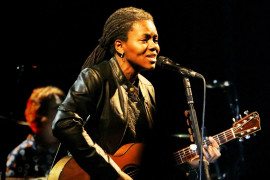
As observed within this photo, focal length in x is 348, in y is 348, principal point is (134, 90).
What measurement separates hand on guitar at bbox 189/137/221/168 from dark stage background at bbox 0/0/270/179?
189cm

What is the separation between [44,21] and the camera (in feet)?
18.8

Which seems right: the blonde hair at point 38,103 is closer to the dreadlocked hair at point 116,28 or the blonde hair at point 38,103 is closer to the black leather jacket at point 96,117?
the dreadlocked hair at point 116,28

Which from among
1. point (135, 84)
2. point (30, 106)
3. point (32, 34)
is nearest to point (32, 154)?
point (30, 106)

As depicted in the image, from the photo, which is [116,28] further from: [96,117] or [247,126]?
[247,126]

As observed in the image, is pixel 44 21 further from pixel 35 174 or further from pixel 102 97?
pixel 102 97

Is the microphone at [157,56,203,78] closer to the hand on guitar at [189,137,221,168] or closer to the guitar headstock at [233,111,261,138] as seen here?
the hand on guitar at [189,137,221,168]

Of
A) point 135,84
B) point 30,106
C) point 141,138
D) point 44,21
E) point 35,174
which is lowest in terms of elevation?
point 35,174

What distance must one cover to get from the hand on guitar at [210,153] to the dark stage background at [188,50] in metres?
1.89

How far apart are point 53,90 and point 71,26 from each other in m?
1.13

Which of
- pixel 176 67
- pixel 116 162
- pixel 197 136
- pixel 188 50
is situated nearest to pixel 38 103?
pixel 188 50

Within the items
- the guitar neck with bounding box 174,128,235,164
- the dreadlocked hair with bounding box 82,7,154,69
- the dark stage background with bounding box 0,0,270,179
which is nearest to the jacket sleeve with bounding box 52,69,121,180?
the dreadlocked hair with bounding box 82,7,154,69

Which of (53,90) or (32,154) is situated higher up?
(53,90)

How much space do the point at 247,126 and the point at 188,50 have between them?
3.29m

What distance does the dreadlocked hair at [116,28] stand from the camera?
3154 millimetres
